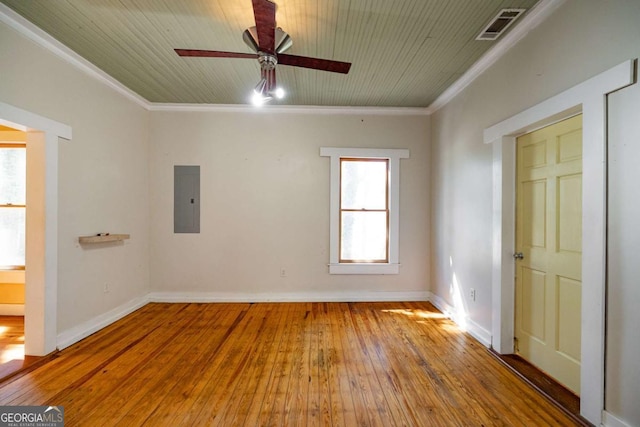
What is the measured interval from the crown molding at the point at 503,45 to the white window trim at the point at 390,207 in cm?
97

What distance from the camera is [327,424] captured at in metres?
1.65

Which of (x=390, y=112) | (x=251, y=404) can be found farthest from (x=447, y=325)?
(x=390, y=112)

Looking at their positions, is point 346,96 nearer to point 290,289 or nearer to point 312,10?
point 312,10

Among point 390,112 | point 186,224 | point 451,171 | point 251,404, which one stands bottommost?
point 251,404

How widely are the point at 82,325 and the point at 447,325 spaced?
3966mm

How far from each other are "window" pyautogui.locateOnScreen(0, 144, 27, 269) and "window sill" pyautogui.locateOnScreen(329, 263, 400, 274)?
399cm

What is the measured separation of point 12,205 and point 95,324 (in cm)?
192

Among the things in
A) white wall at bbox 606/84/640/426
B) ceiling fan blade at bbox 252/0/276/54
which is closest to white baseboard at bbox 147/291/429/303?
white wall at bbox 606/84/640/426

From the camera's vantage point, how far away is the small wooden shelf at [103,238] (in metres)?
2.73

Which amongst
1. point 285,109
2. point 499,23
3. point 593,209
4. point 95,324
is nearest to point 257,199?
point 285,109

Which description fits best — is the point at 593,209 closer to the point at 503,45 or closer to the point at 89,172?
the point at 503,45

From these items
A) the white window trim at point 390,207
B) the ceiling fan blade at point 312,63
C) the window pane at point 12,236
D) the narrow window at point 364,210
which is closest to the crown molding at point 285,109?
the white window trim at point 390,207

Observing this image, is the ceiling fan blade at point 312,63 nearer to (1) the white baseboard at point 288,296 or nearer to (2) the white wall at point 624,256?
(2) the white wall at point 624,256

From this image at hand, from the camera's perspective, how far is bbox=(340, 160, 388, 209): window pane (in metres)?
3.97
